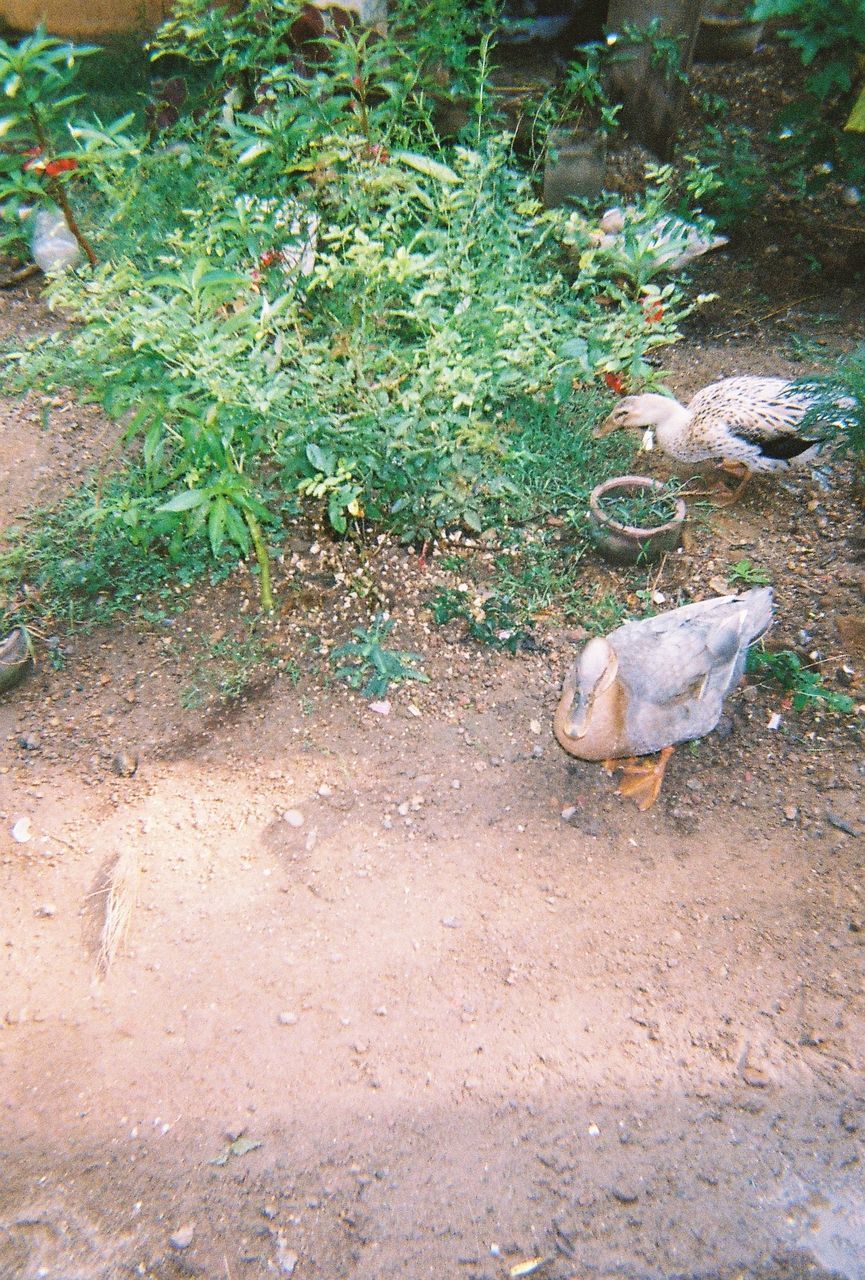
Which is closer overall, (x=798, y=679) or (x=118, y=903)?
(x=118, y=903)

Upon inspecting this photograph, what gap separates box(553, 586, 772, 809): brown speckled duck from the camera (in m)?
2.47

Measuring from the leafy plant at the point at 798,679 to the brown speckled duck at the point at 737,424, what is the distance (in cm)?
86

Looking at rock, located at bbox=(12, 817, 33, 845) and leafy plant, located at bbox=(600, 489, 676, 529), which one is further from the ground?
leafy plant, located at bbox=(600, 489, 676, 529)

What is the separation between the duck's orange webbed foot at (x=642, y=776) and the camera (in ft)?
8.75

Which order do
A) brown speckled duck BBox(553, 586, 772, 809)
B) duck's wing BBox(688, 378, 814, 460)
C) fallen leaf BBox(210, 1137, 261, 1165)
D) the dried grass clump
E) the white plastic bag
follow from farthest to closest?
the white plastic bag
duck's wing BBox(688, 378, 814, 460)
brown speckled duck BBox(553, 586, 772, 809)
the dried grass clump
fallen leaf BBox(210, 1137, 261, 1165)

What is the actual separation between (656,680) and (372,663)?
101 centimetres

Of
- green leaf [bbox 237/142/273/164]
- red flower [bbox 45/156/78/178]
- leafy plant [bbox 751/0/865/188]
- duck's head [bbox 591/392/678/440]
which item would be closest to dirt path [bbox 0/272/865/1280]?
duck's head [bbox 591/392/678/440]

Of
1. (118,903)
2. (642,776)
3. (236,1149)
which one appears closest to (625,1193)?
(236,1149)

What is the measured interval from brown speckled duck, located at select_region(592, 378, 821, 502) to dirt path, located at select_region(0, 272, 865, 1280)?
43 centimetres

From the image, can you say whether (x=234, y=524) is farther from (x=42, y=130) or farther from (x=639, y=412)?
(x=42, y=130)

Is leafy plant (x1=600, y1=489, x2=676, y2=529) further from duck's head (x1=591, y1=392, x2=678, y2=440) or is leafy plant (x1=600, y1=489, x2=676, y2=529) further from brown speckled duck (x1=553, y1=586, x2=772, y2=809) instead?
brown speckled duck (x1=553, y1=586, x2=772, y2=809)

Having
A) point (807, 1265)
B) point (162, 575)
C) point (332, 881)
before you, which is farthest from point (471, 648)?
point (807, 1265)

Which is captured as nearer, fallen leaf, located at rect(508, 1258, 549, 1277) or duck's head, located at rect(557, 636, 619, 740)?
fallen leaf, located at rect(508, 1258, 549, 1277)

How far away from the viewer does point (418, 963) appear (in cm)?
233
